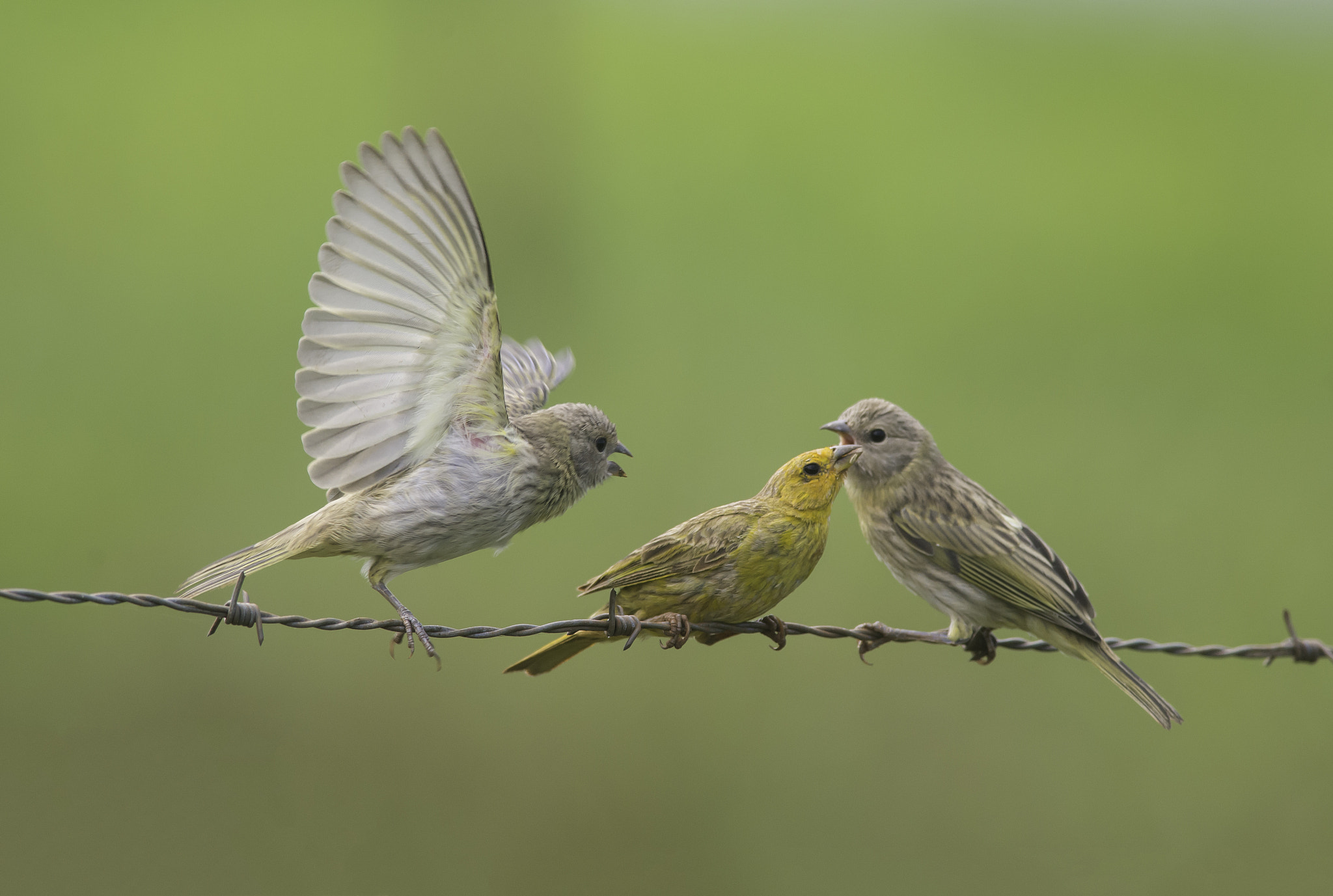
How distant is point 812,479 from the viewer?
4809 millimetres

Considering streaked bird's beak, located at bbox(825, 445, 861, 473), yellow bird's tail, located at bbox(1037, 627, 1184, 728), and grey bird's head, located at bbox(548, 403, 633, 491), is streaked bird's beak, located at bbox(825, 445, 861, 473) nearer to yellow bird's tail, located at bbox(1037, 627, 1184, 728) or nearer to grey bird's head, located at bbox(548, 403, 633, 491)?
grey bird's head, located at bbox(548, 403, 633, 491)

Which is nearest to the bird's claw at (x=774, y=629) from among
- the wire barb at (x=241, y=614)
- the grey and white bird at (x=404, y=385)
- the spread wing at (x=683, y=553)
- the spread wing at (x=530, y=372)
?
the spread wing at (x=683, y=553)

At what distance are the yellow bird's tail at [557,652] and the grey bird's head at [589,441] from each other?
3.69 ft

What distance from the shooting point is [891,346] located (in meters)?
13.6

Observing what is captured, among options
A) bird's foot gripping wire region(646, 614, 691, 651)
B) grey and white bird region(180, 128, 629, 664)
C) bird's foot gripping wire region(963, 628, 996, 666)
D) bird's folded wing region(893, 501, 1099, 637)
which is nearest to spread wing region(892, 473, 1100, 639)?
bird's folded wing region(893, 501, 1099, 637)

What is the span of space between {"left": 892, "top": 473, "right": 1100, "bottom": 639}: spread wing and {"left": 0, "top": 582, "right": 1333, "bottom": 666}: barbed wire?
180 mm

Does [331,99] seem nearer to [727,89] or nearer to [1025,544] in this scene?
[727,89]

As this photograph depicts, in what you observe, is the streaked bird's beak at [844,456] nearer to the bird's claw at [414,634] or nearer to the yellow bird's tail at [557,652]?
the yellow bird's tail at [557,652]

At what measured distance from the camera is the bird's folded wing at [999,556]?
5.21 meters

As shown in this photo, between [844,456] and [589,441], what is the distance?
1216mm

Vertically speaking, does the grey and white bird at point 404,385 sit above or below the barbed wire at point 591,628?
above

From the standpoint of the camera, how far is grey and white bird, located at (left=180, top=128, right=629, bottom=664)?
4758mm

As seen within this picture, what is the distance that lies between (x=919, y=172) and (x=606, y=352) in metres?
6.36

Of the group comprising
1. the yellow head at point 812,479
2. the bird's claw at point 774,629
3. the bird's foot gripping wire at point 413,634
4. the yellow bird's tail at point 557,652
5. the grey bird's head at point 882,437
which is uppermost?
the grey bird's head at point 882,437
